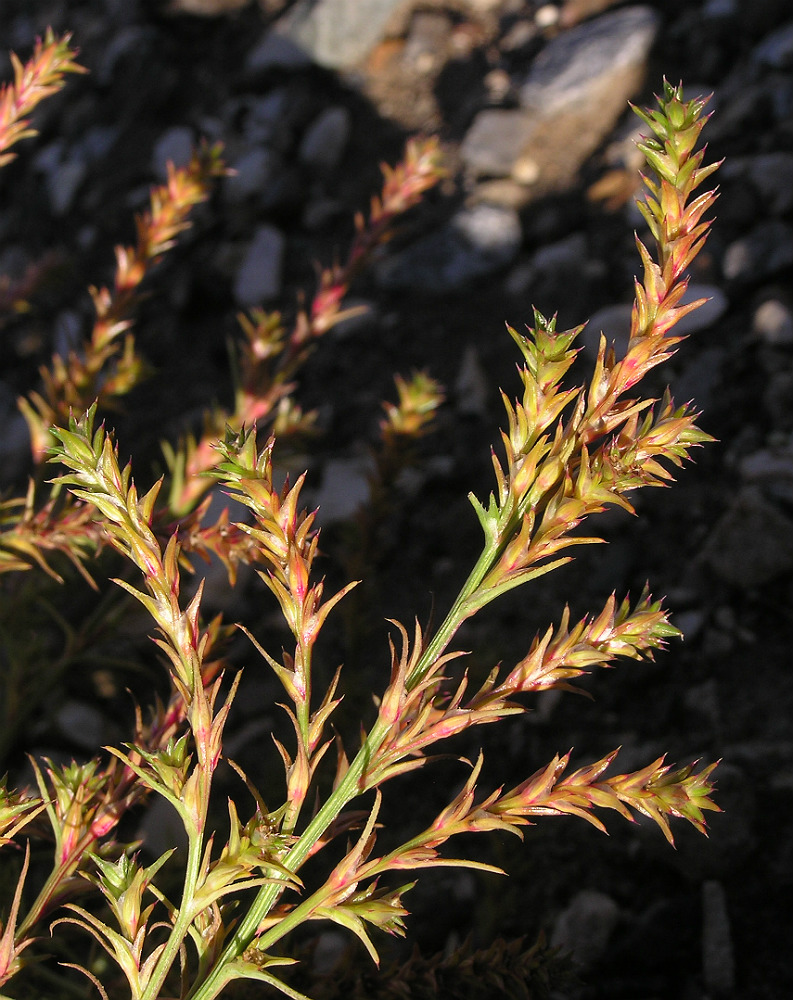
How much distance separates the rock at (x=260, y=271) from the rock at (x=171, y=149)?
0.65 meters

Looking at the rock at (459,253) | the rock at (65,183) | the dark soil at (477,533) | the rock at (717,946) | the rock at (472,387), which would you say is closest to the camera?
the rock at (717,946)

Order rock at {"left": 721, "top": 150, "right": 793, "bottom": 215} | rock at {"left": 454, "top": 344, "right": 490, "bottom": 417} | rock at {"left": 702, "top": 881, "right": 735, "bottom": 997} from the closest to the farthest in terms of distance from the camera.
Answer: rock at {"left": 702, "top": 881, "right": 735, "bottom": 997}, rock at {"left": 721, "top": 150, "right": 793, "bottom": 215}, rock at {"left": 454, "top": 344, "right": 490, "bottom": 417}

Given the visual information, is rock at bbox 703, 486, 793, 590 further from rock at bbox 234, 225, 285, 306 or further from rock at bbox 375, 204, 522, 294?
rock at bbox 234, 225, 285, 306

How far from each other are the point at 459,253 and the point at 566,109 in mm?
708

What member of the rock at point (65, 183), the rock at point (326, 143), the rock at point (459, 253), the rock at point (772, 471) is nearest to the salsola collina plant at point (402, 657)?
the rock at point (772, 471)

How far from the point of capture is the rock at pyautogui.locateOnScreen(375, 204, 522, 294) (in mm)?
3037

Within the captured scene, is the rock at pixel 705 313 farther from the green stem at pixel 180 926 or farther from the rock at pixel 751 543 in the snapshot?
the green stem at pixel 180 926

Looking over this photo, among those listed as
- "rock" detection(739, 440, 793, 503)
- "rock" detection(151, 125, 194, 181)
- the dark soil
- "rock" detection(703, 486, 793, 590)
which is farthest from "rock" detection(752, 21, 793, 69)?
"rock" detection(151, 125, 194, 181)

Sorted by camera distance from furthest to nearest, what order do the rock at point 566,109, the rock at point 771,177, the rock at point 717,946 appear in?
the rock at point 566,109 → the rock at point 771,177 → the rock at point 717,946

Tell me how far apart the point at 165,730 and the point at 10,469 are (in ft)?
7.97

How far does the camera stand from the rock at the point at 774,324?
7.44ft

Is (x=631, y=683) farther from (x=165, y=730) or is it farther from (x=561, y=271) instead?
(x=561, y=271)

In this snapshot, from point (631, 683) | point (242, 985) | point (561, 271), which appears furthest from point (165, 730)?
point (561, 271)

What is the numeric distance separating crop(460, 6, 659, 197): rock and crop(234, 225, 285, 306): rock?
0.79 metres
